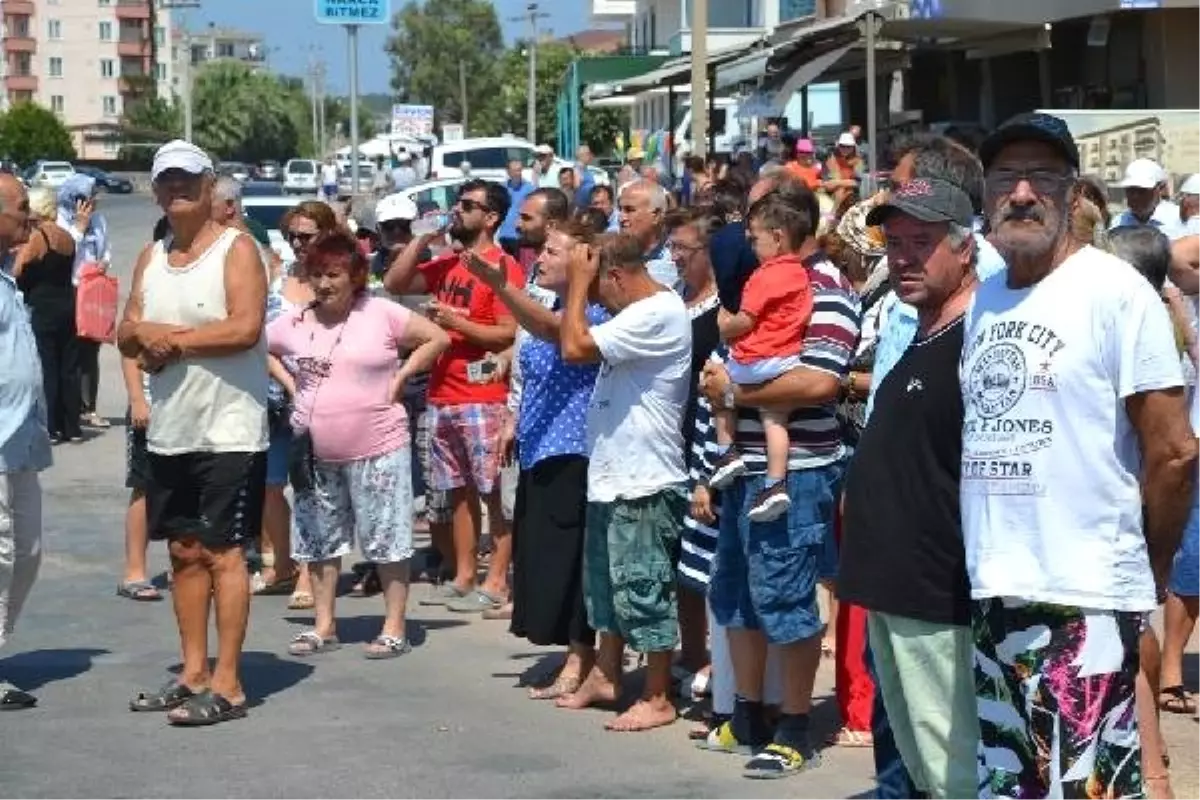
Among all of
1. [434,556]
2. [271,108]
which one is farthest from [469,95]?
[434,556]

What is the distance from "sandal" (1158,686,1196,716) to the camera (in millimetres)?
7891

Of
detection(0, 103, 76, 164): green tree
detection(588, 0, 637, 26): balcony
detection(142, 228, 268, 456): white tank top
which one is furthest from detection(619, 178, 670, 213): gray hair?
detection(0, 103, 76, 164): green tree

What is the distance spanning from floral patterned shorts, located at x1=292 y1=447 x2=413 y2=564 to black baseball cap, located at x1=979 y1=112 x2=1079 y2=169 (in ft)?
15.5

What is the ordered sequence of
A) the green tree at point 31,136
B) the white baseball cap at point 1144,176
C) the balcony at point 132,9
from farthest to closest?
the balcony at point 132,9, the green tree at point 31,136, the white baseball cap at point 1144,176

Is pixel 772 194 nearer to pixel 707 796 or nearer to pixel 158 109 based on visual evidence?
pixel 707 796

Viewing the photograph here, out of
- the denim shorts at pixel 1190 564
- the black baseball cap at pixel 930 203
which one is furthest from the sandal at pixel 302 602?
the black baseball cap at pixel 930 203

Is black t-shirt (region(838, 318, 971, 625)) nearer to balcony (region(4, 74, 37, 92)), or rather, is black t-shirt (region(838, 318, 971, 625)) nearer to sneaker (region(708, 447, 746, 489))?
sneaker (region(708, 447, 746, 489))

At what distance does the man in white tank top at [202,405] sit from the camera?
8.02 m

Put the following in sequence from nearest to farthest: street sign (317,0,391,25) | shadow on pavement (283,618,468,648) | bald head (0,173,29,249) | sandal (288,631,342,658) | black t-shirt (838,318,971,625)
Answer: black t-shirt (838,318,971,625) → bald head (0,173,29,249) → sandal (288,631,342,658) → shadow on pavement (283,618,468,648) → street sign (317,0,391,25)

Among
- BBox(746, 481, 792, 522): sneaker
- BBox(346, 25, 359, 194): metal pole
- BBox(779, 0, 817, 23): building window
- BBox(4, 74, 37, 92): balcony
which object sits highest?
BBox(4, 74, 37, 92): balcony

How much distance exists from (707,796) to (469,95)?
125 meters

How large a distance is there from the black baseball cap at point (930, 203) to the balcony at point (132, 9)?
149112 mm

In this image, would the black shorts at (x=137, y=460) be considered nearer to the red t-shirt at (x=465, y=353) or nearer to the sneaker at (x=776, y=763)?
the red t-shirt at (x=465, y=353)

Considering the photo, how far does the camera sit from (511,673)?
8969 millimetres
